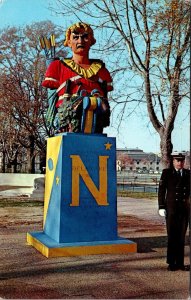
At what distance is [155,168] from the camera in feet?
24.0

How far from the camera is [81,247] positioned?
4395 millimetres

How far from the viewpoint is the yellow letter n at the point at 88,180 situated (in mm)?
4516

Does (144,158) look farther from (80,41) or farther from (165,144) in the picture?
(80,41)

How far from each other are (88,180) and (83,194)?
167 millimetres

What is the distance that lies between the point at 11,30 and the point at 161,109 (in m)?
8.87

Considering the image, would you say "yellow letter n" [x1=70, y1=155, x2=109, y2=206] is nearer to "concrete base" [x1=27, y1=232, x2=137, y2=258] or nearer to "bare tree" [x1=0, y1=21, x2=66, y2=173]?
"concrete base" [x1=27, y1=232, x2=137, y2=258]

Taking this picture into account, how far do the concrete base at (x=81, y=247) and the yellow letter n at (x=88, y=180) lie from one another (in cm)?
44

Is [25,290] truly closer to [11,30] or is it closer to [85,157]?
[85,157]

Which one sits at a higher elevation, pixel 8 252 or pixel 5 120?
pixel 5 120

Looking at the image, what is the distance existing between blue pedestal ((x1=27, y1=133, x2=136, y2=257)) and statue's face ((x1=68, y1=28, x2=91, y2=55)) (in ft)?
3.54

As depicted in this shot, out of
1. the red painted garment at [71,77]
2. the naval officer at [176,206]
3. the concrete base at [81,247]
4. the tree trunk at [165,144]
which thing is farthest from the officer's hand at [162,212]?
the tree trunk at [165,144]

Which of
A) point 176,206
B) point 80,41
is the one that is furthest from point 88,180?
point 80,41

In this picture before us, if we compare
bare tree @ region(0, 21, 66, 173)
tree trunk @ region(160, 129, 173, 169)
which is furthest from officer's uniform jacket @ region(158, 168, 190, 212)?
bare tree @ region(0, 21, 66, 173)

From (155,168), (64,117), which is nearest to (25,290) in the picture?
(64,117)
